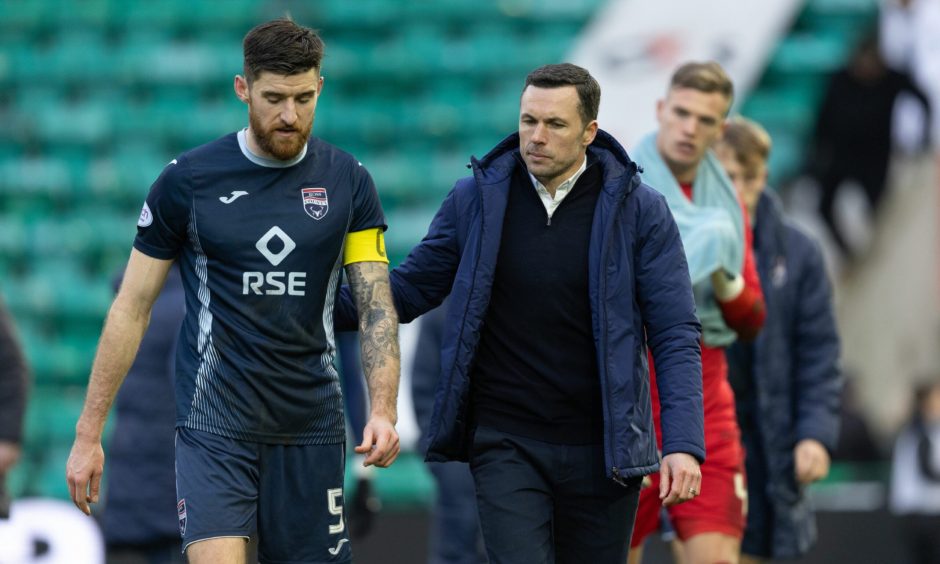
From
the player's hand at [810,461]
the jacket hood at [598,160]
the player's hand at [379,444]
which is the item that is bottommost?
the player's hand at [810,461]

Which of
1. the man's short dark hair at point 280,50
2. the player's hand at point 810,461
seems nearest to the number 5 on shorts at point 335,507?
the man's short dark hair at point 280,50

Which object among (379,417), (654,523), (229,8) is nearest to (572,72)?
(379,417)

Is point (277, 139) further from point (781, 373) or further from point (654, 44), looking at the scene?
point (654, 44)

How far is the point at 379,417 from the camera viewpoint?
18.4 feet

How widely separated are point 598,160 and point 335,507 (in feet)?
4.78

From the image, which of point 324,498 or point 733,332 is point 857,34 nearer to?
point 733,332

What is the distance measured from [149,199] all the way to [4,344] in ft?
5.53

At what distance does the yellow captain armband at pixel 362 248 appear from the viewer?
5887 mm

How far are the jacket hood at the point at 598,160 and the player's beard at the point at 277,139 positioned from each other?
0.59 meters

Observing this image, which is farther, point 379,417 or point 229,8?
point 229,8

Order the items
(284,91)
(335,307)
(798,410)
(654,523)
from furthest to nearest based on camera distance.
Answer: (798,410) → (654,523) → (335,307) → (284,91)

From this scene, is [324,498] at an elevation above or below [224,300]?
below

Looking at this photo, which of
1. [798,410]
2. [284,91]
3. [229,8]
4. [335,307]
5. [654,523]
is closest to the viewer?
[284,91]

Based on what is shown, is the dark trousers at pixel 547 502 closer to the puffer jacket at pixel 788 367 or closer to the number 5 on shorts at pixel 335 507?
the number 5 on shorts at pixel 335 507
